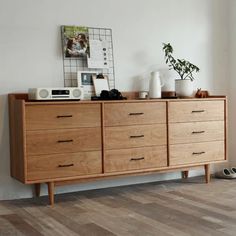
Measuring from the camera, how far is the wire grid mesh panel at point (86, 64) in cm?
379

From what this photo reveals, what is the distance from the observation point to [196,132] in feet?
12.9

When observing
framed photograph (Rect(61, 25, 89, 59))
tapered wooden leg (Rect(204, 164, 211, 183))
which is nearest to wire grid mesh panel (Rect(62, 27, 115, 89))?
framed photograph (Rect(61, 25, 89, 59))

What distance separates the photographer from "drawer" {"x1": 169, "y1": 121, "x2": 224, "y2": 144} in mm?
3818

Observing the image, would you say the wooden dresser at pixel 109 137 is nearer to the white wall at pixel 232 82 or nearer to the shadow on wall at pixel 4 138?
the shadow on wall at pixel 4 138

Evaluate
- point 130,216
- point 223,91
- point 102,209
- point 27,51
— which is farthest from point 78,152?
point 223,91

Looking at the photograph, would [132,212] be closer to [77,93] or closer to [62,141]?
[62,141]

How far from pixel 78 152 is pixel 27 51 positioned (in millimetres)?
950

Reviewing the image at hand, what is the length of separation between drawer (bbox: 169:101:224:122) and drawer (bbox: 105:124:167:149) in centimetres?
16

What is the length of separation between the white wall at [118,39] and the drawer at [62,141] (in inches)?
17.1

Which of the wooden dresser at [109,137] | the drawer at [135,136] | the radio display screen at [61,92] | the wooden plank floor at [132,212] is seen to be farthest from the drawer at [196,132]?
the radio display screen at [61,92]

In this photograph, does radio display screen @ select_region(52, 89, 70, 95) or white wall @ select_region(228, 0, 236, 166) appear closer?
radio display screen @ select_region(52, 89, 70, 95)

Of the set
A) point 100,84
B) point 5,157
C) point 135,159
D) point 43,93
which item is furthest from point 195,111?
point 5,157

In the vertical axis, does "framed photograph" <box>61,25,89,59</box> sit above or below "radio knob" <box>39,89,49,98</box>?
above

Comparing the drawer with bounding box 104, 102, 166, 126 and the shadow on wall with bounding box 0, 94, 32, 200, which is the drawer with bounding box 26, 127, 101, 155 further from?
the shadow on wall with bounding box 0, 94, 32, 200
